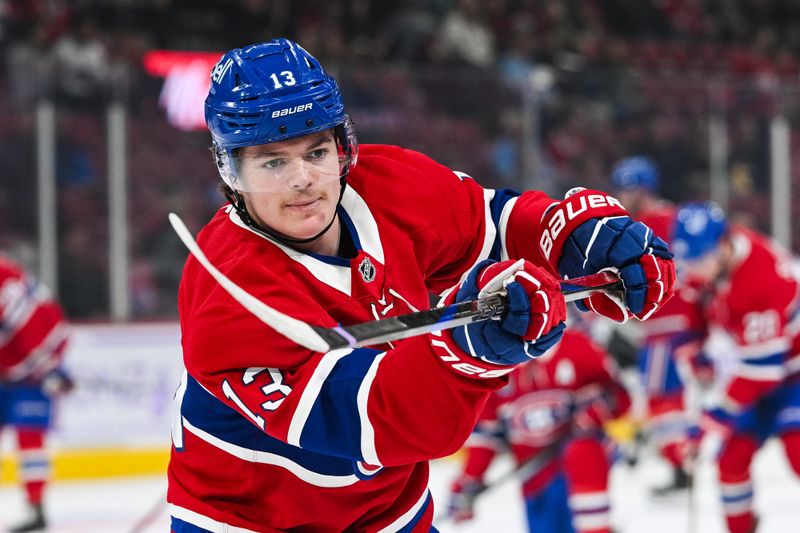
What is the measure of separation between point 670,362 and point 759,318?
1461 mm

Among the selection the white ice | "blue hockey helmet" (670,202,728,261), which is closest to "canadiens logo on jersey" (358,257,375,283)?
"blue hockey helmet" (670,202,728,261)

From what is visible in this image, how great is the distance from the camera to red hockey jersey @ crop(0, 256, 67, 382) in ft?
14.9

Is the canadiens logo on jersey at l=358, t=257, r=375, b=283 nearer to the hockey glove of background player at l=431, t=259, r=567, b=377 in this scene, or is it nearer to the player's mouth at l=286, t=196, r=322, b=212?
the player's mouth at l=286, t=196, r=322, b=212

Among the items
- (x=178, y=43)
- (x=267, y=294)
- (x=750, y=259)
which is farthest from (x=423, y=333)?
(x=178, y=43)

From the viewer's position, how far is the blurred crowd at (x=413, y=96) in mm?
5355

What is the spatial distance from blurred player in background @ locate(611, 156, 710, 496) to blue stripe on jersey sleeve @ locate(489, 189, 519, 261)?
3.14 metres

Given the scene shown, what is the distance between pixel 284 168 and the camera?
150 cm

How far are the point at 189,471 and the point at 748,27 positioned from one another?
8.36 meters

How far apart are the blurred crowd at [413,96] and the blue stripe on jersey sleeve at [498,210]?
378 centimetres

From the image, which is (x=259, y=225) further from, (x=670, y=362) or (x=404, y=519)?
(x=670, y=362)

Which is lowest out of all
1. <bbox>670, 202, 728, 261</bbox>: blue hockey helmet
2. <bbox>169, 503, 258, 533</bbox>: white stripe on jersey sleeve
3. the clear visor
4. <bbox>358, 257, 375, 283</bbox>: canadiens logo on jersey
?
<bbox>670, 202, 728, 261</bbox>: blue hockey helmet

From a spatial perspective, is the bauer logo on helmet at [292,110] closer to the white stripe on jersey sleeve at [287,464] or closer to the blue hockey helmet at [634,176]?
the white stripe on jersey sleeve at [287,464]

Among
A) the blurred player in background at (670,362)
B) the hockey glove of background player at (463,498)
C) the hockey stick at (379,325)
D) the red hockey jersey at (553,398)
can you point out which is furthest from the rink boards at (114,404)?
the hockey stick at (379,325)

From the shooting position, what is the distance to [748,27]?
9.06 m
